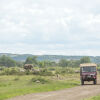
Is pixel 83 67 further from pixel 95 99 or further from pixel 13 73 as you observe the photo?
pixel 13 73

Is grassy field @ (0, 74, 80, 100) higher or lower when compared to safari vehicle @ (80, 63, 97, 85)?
lower

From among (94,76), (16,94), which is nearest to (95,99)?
(16,94)

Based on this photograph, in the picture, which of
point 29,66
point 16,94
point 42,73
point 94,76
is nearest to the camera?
point 16,94

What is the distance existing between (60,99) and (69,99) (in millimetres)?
687

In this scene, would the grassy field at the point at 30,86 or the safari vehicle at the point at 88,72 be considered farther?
the safari vehicle at the point at 88,72

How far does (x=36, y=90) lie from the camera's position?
91.7 feet

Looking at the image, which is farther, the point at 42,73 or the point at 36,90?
the point at 42,73

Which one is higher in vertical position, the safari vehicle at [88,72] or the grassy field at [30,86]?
the safari vehicle at [88,72]

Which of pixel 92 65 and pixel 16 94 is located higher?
pixel 92 65

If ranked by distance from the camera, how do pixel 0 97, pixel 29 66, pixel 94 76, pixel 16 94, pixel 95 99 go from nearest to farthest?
pixel 95 99 → pixel 0 97 → pixel 16 94 → pixel 94 76 → pixel 29 66

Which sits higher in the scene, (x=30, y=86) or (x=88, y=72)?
(x=88, y=72)

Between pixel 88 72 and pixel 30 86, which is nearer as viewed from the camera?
pixel 30 86

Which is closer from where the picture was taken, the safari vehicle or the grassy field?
the grassy field

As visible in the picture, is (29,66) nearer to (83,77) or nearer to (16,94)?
(83,77)
